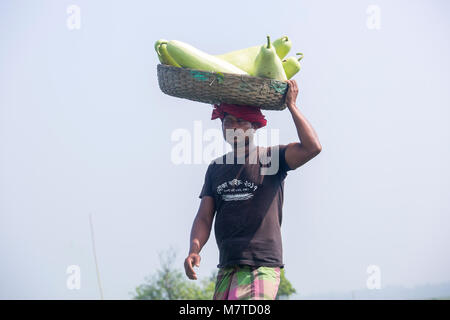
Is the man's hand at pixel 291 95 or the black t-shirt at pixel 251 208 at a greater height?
the man's hand at pixel 291 95

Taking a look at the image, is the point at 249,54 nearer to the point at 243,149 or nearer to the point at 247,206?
the point at 243,149

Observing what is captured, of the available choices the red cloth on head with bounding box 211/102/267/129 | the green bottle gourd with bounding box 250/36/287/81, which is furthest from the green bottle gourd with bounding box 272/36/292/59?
the red cloth on head with bounding box 211/102/267/129

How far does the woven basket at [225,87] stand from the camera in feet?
11.8

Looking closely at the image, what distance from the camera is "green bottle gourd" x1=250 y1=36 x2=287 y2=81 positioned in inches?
142

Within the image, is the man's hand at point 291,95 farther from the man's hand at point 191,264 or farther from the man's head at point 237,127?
the man's hand at point 191,264

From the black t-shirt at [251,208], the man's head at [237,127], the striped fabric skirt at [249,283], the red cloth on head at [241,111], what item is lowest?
the striped fabric skirt at [249,283]

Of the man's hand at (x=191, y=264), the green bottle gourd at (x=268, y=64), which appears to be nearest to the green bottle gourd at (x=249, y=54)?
the green bottle gourd at (x=268, y=64)

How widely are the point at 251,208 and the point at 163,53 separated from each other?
1.14 m

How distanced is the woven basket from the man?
0.28ft

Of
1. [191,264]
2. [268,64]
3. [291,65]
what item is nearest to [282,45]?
[291,65]

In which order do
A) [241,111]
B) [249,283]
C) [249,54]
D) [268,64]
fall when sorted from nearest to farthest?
[249,283] → [268,64] → [241,111] → [249,54]

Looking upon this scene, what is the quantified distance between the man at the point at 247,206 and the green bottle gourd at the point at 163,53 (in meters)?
0.41

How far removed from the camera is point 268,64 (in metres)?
3.62
